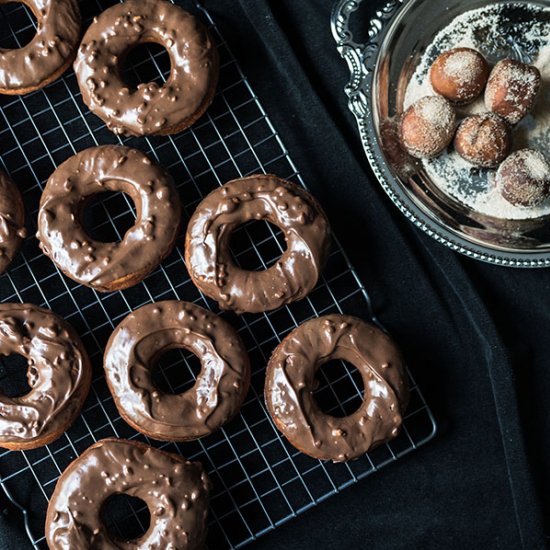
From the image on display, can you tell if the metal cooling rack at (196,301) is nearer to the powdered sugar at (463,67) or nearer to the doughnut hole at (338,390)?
the doughnut hole at (338,390)

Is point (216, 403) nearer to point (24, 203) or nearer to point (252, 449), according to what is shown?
point (252, 449)

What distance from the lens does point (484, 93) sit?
9.71 ft

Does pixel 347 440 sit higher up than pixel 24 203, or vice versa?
pixel 24 203

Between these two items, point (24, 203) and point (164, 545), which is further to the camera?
point (24, 203)

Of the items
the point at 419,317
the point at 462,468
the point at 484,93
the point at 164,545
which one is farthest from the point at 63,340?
the point at 484,93

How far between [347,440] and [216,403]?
0.47m

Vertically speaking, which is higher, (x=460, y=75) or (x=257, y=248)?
(x=460, y=75)

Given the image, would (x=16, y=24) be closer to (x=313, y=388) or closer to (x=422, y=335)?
(x=313, y=388)

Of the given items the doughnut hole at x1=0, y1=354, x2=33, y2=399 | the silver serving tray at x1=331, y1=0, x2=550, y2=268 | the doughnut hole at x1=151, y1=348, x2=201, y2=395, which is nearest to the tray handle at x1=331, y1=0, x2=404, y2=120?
the silver serving tray at x1=331, y1=0, x2=550, y2=268

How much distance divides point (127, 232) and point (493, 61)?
58.0 inches

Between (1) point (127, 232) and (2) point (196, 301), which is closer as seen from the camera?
(1) point (127, 232)

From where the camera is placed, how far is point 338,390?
300 centimetres

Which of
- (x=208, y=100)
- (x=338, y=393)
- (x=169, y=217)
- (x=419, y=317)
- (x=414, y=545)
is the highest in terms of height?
(x=208, y=100)

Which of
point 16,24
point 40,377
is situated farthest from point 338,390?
point 16,24
